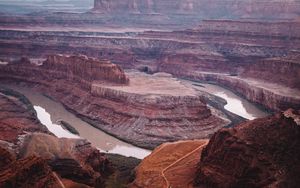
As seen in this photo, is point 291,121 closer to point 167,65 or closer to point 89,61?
point 89,61

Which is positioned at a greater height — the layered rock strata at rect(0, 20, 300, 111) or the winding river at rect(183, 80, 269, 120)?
the layered rock strata at rect(0, 20, 300, 111)

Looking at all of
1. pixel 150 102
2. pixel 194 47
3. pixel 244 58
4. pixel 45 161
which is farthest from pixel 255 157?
pixel 194 47

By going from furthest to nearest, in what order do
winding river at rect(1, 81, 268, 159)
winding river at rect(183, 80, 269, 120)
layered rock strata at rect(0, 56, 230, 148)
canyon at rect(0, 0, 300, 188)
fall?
winding river at rect(183, 80, 269, 120) < layered rock strata at rect(0, 56, 230, 148) < winding river at rect(1, 81, 268, 159) < canyon at rect(0, 0, 300, 188)

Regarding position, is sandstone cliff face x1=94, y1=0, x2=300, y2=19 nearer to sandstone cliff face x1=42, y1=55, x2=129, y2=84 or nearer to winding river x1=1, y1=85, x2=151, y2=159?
sandstone cliff face x1=42, y1=55, x2=129, y2=84

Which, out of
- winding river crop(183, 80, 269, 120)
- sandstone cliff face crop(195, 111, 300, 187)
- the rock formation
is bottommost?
winding river crop(183, 80, 269, 120)

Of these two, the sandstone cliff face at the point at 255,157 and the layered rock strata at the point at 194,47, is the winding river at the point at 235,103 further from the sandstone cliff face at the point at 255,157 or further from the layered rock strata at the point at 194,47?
the sandstone cliff face at the point at 255,157

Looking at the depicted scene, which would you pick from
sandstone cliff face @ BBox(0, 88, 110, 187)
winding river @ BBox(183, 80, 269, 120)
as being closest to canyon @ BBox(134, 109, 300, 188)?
sandstone cliff face @ BBox(0, 88, 110, 187)

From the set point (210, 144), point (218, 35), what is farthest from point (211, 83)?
point (210, 144)

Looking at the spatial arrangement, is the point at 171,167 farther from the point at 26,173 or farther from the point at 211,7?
the point at 211,7
